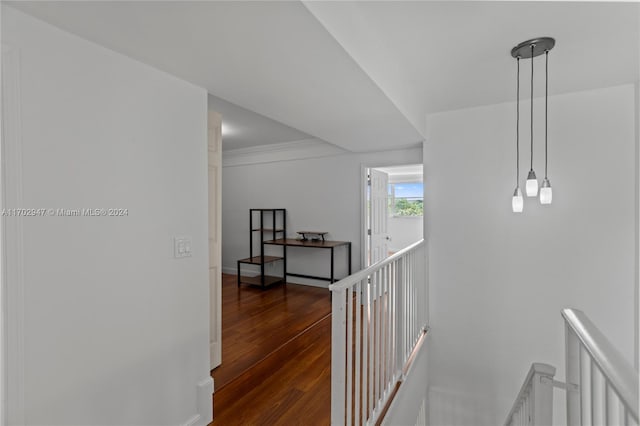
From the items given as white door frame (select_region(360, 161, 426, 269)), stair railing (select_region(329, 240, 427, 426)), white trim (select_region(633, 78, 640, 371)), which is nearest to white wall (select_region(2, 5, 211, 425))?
stair railing (select_region(329, 240, 427, 426))

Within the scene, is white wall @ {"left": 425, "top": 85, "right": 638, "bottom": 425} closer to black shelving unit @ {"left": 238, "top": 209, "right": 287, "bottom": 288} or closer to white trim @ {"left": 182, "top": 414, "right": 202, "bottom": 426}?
white trim @ {"left": 182, "top": 414, "right": 202, "bottom": 426}

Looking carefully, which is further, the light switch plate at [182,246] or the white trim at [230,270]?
the white trim at [230,270]

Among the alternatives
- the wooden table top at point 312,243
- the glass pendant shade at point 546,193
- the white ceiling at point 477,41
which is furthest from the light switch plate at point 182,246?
the wooden table top at point 312,243

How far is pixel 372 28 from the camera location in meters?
1.73

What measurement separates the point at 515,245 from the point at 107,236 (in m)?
3.25

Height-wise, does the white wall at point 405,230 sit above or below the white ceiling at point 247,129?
below

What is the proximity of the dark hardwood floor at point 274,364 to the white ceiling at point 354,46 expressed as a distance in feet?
6.92

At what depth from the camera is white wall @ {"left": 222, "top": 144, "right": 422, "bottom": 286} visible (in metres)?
4.65

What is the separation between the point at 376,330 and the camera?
195 centimetres

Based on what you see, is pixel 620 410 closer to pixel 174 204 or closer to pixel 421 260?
pixel 174 204

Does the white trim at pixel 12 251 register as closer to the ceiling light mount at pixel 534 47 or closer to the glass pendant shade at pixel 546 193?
the ceiling light mount at pixel 534 47

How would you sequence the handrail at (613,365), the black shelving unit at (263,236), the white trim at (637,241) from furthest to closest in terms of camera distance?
the black shelving unit at (263,236), the white trim at (637,241), the handrail at (613,365)

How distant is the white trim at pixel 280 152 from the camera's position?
4844mm

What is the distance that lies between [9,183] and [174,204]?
0.71m
